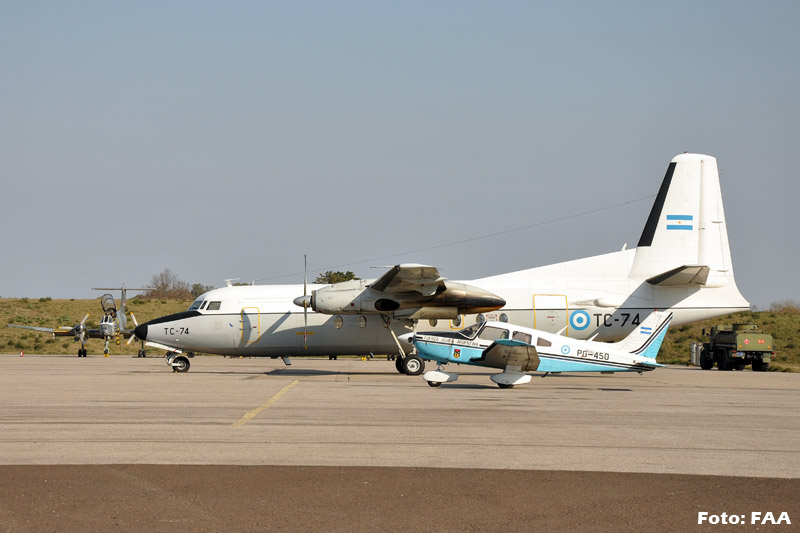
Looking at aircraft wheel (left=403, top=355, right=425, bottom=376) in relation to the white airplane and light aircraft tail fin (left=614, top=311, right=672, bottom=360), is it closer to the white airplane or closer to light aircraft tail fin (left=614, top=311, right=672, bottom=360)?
the white airplane

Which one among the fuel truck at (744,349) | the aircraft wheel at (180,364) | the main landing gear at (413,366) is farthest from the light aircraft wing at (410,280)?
the fuel truck at (744,349)

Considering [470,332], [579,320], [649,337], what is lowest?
[649,337]

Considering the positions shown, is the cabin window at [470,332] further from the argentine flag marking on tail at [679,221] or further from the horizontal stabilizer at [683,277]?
the argentine flag marking on tail at [679,221]

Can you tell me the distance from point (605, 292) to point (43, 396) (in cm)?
1925

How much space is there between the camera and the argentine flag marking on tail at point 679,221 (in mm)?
30266

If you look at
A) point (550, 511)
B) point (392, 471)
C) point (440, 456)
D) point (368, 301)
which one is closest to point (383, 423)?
point (440, 456)

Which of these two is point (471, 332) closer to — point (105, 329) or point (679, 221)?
point (679, 221)

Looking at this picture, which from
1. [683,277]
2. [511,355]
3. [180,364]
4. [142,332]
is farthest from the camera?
[180,364]

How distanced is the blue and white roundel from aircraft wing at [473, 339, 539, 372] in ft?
21.7

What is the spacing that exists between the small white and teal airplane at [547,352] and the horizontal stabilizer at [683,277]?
17.6 ft

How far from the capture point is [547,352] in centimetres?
2306

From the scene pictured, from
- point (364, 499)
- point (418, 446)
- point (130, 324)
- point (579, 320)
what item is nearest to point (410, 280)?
point (579, 320)

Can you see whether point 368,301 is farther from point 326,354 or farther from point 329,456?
point 329,456

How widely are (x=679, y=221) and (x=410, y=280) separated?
10.8 m
